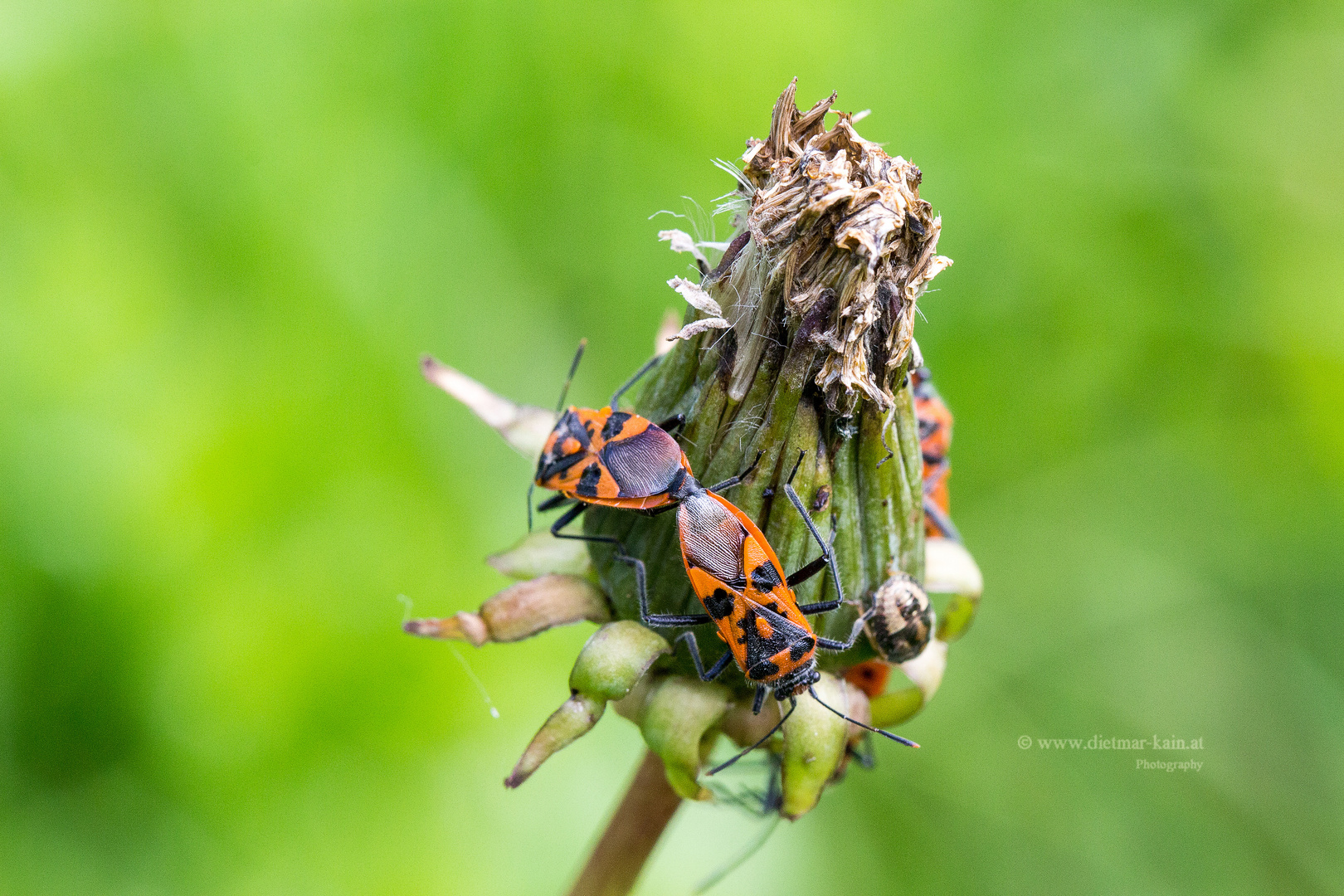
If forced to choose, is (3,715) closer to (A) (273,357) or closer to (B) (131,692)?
(B) (131,692)

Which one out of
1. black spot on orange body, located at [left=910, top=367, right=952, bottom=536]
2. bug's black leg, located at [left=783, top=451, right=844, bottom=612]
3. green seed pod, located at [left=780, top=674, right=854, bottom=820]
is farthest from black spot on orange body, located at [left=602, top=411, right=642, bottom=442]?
black spot on orange body, located at [left=910, top=367, right=952, bottom=536]

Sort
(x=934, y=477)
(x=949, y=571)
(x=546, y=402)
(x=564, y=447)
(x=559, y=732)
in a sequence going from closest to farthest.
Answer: (x=559, y=732) → (x=564, y=447) → (x=949, y=571) → (x=934, y=477) → (x=546, y=402)

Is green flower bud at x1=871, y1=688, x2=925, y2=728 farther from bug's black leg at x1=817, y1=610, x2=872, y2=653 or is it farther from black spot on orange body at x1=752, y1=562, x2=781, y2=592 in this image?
black spot on orange body at x1=752, y1=562, x2=781, y2=592

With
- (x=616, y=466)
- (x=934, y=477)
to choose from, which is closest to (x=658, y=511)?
(x=616, y=466)

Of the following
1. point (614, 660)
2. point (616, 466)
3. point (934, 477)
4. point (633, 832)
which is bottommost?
point (633, 832)

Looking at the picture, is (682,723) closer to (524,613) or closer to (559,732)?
(559,732)

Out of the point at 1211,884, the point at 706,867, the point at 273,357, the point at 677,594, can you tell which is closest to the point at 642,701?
the point at 677,594

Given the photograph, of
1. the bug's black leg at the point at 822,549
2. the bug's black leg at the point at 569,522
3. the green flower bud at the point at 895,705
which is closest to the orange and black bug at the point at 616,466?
the bug's black leg at the point at 569,522
